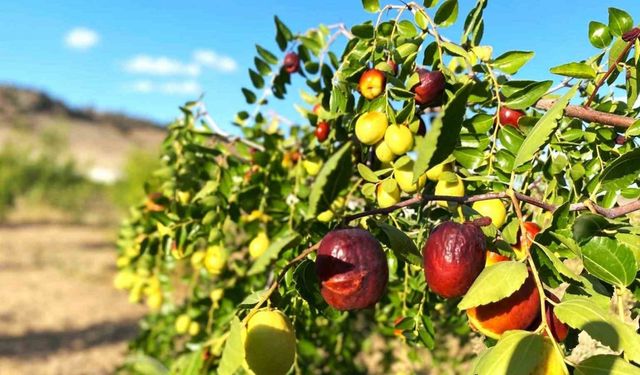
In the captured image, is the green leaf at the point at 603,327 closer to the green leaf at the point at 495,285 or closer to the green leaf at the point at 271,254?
the green leaf at the point at 495,285

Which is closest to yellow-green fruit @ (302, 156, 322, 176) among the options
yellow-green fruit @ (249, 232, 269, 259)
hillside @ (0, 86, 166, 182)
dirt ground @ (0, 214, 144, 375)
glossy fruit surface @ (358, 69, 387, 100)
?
yellow-green fruit @ (249, 232, 269, 259)

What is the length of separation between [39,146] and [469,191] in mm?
21195

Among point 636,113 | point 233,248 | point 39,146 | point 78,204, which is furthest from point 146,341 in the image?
point 39,146

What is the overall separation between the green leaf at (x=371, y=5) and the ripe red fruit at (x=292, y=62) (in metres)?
0.53

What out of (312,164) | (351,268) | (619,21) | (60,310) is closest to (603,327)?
(351,268)

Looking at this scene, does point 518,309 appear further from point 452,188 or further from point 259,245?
point 259,245

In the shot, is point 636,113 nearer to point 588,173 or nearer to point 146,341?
point 588,173

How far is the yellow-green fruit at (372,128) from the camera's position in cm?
100

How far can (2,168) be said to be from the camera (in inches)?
623

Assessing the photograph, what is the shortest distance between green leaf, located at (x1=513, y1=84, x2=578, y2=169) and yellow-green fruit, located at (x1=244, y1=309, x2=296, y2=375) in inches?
13.9

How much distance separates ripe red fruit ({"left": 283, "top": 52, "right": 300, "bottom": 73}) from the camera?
1.75m

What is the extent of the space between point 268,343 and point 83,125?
149ft

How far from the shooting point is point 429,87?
3.27 ft

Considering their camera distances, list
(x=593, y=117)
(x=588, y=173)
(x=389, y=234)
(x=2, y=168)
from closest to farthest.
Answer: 1. (x=389, y=234)
2. (x=593, y=117)
3. (x=588, y=173)
4. (x=2, y=168)
